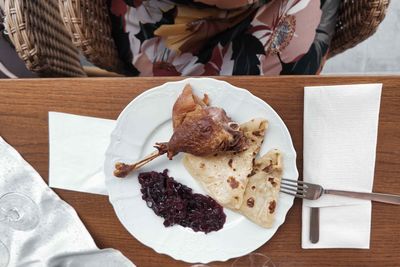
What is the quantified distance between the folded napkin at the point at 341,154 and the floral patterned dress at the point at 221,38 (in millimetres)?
141

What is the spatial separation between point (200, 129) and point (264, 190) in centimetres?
17

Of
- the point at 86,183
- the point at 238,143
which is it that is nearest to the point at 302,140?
the point at 238,143

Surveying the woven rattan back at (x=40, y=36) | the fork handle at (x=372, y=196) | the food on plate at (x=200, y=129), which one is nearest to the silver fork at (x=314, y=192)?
the fork handle at (x=372, y=196)

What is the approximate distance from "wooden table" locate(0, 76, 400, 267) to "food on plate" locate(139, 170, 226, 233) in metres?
0.09

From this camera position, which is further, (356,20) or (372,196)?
(356,20)

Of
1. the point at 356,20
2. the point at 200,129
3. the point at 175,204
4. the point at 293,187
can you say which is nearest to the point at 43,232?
the point at 175,204

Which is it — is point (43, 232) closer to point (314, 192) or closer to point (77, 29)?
point (77, 29)

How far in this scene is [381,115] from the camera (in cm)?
77

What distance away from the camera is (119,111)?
0.80 metres

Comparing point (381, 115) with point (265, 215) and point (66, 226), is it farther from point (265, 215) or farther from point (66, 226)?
point (66, 226)

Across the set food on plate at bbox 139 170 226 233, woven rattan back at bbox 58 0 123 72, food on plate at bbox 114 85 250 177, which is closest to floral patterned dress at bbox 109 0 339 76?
woven rattan back at bbox 58 0 123 72

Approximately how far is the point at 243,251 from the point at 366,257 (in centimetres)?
24

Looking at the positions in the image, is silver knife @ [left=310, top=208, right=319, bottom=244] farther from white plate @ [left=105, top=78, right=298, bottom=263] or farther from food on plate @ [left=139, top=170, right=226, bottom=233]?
food on plate @ [left=139, top=170, right=226, bottom=233]

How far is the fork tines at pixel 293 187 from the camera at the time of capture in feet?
2.53
